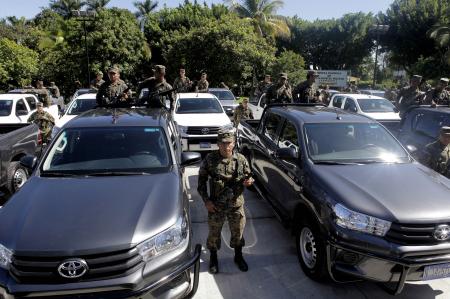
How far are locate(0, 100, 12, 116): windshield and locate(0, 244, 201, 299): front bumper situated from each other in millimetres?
9088

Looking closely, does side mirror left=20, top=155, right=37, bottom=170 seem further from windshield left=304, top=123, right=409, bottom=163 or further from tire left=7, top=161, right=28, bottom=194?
windshield left=304, top=123, right=409, bottom=163

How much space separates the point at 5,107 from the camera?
10.7m

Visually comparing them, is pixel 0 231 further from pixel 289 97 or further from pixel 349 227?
pixel 289 97

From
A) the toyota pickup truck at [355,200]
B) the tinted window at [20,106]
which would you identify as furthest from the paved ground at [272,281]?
the tinted window at [20,106]

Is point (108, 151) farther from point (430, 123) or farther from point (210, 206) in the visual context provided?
point (430, 123)

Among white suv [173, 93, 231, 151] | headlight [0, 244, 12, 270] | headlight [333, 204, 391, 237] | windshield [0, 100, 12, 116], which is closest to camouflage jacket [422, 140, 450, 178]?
headlight [333, 204, 391, 237]

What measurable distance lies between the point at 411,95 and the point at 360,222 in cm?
843

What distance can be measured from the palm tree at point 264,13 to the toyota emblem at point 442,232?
102 feet

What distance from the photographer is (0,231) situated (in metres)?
3.15

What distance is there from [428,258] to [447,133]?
9.64 feet

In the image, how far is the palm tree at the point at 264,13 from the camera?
110ft

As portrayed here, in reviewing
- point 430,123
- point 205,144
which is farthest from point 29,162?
point 430,123

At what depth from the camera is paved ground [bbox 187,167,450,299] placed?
3.98 metres

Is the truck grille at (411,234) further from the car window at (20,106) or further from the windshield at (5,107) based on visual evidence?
the car window at (20,106)
